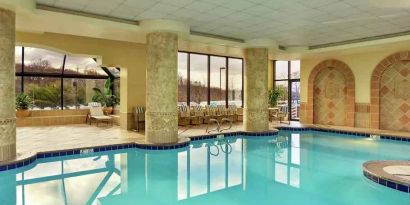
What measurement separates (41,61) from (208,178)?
1034cm

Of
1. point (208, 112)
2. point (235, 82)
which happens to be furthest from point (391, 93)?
point (208, 112)

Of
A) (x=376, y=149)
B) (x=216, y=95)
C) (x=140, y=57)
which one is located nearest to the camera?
(x=376, y=149)

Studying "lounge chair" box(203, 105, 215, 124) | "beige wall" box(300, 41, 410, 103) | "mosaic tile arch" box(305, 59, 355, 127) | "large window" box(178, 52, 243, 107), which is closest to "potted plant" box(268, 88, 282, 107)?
"large window" box(178, 52, 243, 107)

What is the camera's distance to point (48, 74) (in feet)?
39.5

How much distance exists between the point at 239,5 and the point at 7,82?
4.82m

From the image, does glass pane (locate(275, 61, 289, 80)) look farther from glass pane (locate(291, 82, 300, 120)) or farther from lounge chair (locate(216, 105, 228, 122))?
lounge chair (locate(216, 105, 228, 122))

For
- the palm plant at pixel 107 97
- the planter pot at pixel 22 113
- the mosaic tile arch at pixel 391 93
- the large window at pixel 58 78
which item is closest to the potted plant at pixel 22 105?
the planter pot at pixel 22 113

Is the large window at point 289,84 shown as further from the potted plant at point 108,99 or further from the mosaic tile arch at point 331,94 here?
the potted plant at point 108,99

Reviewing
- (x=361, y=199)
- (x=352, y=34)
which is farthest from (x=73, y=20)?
(x=352, y=34)

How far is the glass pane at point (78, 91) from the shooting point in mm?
12523

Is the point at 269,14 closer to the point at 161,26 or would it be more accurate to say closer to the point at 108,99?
the point at 161,26

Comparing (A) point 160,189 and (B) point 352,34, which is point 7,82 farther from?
(B) point 352,34

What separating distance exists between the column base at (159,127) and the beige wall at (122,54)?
8.95 ft

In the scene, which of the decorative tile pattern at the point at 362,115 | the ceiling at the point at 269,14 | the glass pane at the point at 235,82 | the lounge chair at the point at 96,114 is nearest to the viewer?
the ceiling at the point at 269,14
